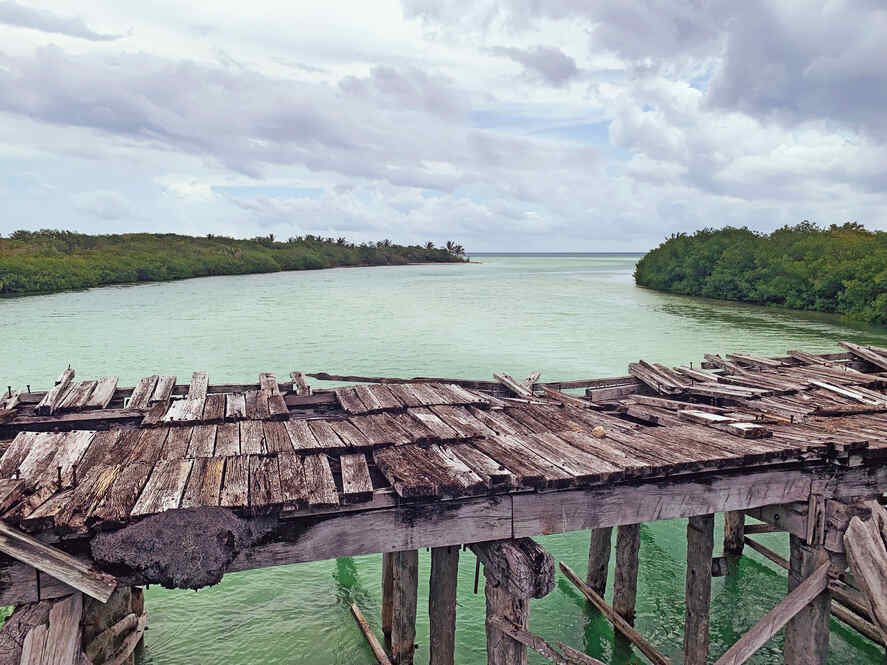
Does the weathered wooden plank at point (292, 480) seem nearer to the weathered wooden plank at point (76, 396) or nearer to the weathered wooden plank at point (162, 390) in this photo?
the weathered wooden plank at point (162, 390)

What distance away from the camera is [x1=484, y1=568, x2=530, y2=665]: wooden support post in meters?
4.39

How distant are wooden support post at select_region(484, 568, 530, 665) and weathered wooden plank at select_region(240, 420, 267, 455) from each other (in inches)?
81.8

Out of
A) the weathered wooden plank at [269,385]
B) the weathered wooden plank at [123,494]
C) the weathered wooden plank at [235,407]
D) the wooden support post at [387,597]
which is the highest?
the weathered wooden plank at [269,385]

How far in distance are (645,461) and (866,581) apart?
202cm

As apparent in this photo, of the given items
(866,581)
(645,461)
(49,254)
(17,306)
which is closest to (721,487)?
(645,461)

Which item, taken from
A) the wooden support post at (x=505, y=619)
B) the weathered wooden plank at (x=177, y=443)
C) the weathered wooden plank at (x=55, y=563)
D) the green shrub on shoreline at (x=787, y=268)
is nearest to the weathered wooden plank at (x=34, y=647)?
the weathered wooden plank at (x=55, y=563)

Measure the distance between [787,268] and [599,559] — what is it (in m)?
40.3

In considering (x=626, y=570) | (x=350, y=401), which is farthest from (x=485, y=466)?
(x=626, y=570)

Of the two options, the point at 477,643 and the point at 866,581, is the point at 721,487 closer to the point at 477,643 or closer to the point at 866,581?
the point at 866,581

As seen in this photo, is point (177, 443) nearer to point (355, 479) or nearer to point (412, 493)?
point (355, 479)

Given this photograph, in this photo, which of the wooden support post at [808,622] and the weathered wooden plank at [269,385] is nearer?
the wooden support post at [808,622]

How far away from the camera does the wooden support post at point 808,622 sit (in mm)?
5445

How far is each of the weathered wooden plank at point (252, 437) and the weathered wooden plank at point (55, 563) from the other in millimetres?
1492

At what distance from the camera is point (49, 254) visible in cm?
5634
